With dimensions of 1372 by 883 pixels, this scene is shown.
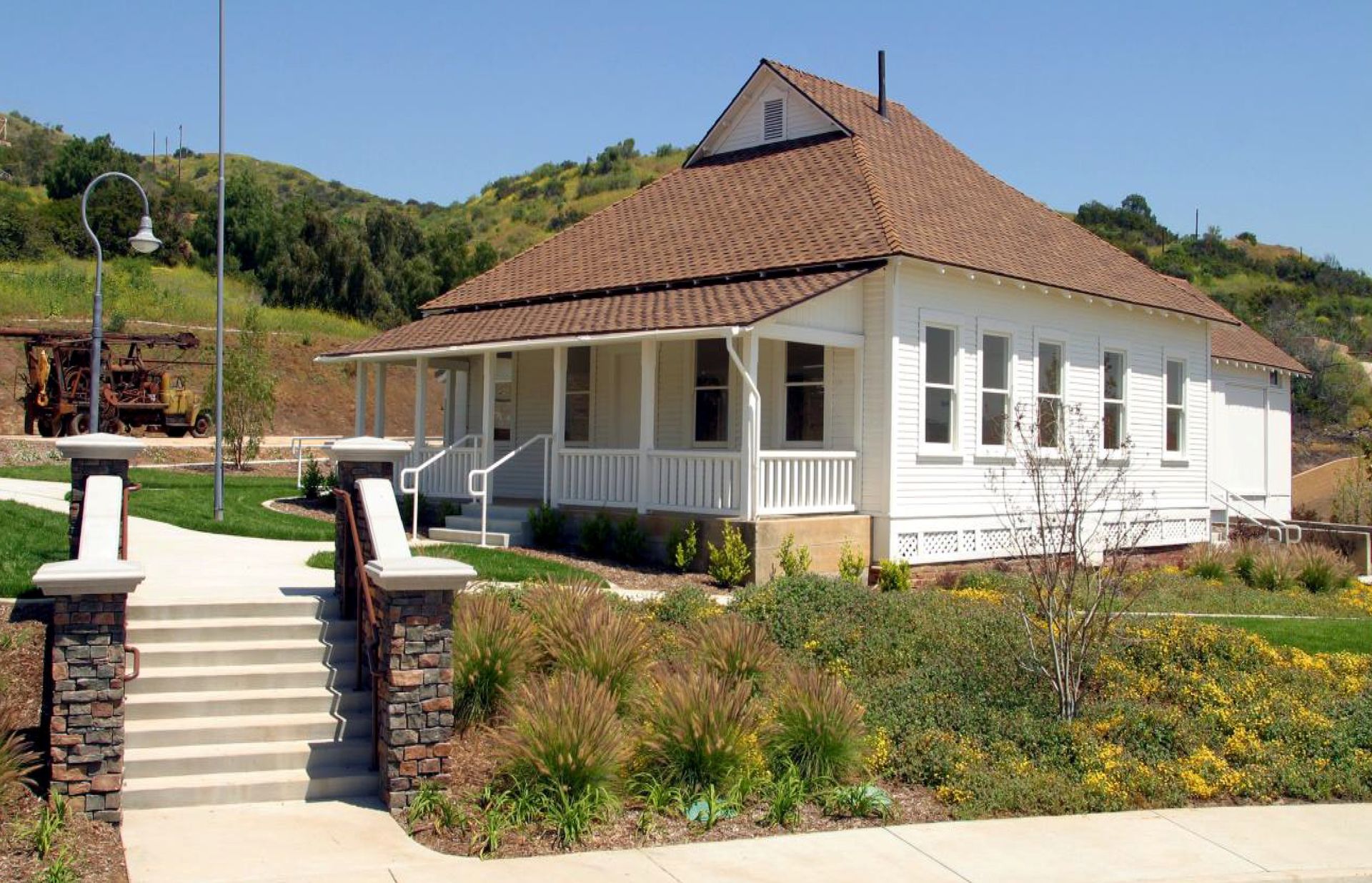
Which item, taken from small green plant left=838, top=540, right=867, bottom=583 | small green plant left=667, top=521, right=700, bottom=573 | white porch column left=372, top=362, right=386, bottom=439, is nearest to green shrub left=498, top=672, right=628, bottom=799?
small green plant left=838, top=540, right=867, bottom=583

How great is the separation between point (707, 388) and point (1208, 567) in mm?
7894

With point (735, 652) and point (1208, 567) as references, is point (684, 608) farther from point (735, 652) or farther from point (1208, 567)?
point (1208, 567)

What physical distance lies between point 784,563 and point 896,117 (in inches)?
427

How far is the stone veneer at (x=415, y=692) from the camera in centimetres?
777

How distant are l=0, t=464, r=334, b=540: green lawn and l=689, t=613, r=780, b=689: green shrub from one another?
7.80 meters

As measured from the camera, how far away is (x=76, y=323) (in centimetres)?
4197

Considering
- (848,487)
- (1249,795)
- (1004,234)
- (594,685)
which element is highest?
(1004,234)

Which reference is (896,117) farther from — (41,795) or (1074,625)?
(41,795)

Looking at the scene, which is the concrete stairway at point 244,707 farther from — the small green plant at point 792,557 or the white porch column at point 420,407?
the white porch column at point 420,407

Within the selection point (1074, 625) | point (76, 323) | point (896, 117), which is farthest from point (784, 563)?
point (76, 323)

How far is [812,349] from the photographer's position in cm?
1817

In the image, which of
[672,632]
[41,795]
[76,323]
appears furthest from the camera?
[76,323]

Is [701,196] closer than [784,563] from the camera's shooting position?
No

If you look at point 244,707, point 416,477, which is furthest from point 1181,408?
point 244,707
